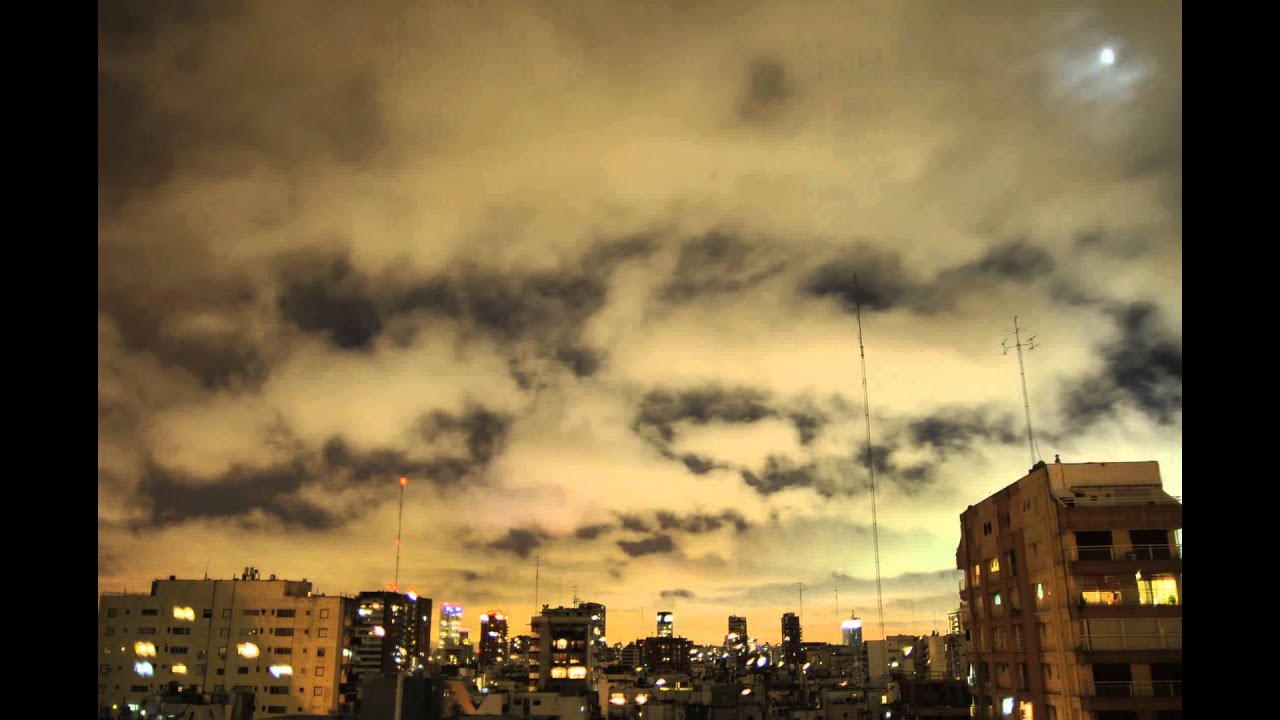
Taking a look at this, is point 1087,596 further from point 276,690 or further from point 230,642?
point 230,642

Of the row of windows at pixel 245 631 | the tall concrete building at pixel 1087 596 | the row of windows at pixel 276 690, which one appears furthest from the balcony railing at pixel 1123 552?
the row of windows at pixel 245 631

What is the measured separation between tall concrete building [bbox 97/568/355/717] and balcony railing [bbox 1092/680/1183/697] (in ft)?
184

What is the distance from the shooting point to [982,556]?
3522 cm

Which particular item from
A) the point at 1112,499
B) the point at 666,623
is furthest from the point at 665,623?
the point at 1112,499

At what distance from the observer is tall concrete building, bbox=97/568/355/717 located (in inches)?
2473

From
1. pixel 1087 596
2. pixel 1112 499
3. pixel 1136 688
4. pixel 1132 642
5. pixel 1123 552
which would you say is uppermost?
pixel 1112 499

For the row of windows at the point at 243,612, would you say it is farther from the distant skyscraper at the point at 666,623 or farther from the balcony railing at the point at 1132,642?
the distant skyscraper at the point at 666,623

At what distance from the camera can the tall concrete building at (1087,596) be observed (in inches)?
1009

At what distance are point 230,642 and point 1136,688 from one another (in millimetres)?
64403

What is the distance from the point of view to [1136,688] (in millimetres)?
25406

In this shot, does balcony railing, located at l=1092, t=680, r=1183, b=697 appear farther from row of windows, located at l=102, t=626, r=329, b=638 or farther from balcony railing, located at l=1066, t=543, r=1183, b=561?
row of windows, located at l=102, t=626, r=329, b=638
